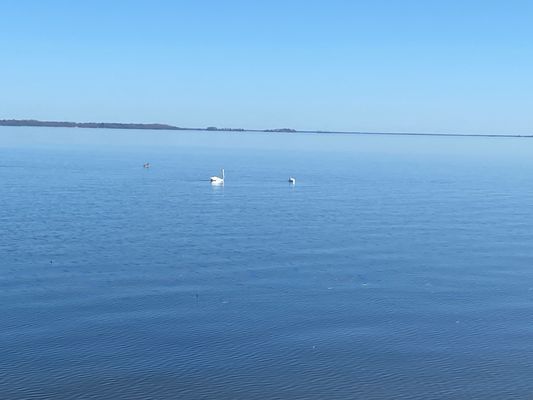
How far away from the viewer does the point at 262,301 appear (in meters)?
28.5

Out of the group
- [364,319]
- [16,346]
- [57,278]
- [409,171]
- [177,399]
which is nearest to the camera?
[177,399]

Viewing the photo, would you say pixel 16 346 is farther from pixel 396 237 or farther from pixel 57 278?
pixel 396 237

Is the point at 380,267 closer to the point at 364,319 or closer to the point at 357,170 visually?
the point at 364,319

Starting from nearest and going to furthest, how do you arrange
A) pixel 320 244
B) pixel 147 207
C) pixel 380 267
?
pixel 380 267 → pixel 320 244 → pixel 147 207

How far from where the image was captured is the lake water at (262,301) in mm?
21234

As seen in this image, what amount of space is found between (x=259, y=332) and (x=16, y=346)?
26.9 ft

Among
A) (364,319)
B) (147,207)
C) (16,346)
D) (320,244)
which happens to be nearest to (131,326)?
(16,346)

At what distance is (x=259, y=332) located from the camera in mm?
25125

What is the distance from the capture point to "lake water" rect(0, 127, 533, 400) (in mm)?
21234

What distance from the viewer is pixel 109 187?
220ft

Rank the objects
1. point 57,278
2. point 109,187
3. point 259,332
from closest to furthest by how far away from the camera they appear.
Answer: point 259,332 < point 57,278 < point 109,187

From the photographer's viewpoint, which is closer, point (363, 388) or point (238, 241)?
point (363, 388)

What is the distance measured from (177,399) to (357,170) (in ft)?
272

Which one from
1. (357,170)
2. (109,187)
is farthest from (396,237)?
(357,170)
